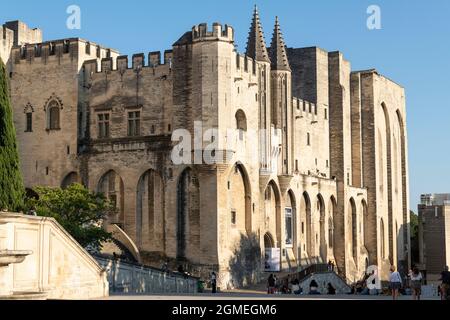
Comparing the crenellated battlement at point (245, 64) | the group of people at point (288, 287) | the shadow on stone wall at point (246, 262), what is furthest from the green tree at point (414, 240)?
the crenellated battlement at point (245, 64)

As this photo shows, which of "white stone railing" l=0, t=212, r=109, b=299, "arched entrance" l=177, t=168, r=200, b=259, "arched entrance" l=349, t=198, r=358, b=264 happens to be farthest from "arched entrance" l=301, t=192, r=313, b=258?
"white stone railing" l=0, t=212, r=109, b=299

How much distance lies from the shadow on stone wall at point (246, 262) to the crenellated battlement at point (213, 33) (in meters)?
9.98

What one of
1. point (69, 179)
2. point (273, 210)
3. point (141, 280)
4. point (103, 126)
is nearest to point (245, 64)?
point (103, 126)

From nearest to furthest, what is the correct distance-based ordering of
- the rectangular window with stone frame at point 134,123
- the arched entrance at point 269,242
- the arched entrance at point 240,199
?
the arched entrance at point 240,199
the rectangular window with stone frame at point 134,123
the arched entrance at point 269,242

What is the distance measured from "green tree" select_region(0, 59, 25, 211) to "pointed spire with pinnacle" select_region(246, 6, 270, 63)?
26832mm

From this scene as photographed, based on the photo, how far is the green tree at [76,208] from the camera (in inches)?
1457

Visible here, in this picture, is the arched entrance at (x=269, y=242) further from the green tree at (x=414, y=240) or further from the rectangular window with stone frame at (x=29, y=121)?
the green tree at (x=414, y=240)

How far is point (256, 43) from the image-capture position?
4688cm

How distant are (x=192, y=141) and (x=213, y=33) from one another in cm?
535

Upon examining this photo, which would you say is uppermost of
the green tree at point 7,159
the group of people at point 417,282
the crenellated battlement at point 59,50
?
the crenellated battlement at point 59,50
